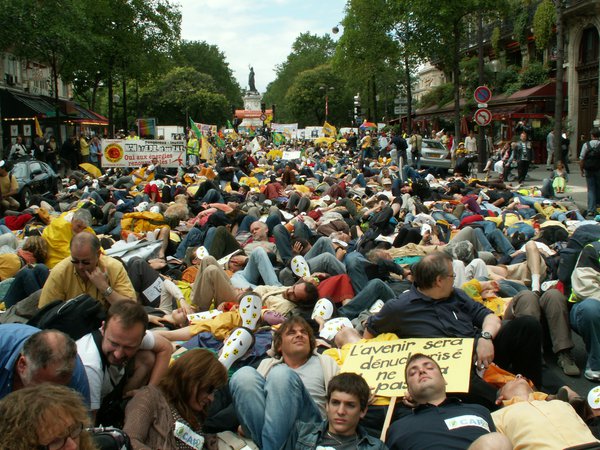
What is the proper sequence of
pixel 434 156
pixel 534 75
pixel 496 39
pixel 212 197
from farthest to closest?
pixel 496 39
pixel 534 75
pixel 434 156
pixel 212 197

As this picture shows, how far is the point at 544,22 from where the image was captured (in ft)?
116

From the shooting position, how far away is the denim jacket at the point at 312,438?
4020 millimetres

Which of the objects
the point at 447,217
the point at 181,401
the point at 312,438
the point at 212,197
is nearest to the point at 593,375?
the point at 312,438

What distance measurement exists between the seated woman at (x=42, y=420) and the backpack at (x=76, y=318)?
216cm

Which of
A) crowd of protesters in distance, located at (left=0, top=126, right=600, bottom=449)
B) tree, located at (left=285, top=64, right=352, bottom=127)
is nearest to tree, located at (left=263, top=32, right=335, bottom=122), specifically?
tree, located at (left=285, top=64, right=352, bottom=127)

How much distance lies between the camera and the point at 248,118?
78.8 metres

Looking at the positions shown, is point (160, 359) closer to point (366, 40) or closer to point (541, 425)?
point (541, 425)

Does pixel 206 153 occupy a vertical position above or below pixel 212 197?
above

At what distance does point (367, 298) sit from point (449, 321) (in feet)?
5.88

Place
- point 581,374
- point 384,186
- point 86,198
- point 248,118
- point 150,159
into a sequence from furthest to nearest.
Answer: point 248,118 < point 150,159 < point 384,186 < point 86,198 < point 581,374

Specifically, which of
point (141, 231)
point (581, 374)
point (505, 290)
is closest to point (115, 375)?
point (581, 374)

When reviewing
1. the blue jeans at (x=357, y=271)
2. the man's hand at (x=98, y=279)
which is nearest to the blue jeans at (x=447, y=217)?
the blue jeans at (x=357, y=271)

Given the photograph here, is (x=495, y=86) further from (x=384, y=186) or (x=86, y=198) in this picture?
(x=86, y=198)

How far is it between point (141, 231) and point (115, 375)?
7.29 metres
